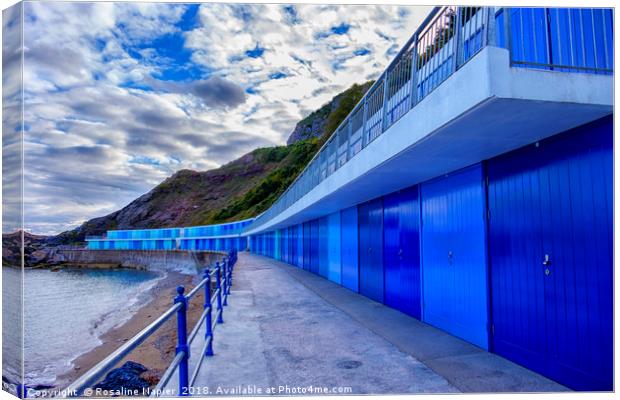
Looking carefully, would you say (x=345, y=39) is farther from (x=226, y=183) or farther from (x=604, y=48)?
(x=226, y=183)

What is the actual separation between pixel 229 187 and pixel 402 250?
12247cm

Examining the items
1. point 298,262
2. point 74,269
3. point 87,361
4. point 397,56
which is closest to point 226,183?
point 74,269

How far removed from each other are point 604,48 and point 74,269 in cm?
8541

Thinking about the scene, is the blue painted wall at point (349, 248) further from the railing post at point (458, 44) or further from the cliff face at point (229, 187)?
the cliff face at point (229, 187)

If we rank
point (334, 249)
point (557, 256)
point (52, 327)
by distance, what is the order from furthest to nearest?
point (52, 327) < point (334, 249) < point (557, 256)

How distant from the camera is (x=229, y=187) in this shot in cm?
12875

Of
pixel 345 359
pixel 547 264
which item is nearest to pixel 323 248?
pixel 345 359

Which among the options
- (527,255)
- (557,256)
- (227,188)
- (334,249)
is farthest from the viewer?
(227,188)

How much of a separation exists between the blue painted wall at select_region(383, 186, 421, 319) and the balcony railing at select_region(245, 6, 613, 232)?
2220 millimetres

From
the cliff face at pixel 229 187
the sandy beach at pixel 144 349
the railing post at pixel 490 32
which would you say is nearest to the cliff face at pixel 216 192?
the cliff face at pixel 229 187

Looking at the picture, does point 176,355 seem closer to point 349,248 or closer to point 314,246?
point 349,248

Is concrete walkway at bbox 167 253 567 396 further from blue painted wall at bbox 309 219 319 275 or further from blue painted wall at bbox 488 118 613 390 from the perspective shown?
blue painted wall at bbox 309 219 319 275

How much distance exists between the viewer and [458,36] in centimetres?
427

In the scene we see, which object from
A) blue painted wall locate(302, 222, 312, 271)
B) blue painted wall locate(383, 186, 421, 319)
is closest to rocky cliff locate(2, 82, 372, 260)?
blue painted wall locate(302, 222, 312, 271)
